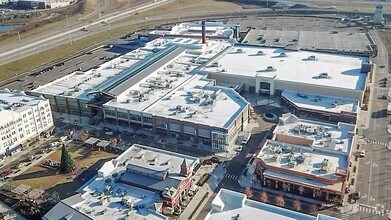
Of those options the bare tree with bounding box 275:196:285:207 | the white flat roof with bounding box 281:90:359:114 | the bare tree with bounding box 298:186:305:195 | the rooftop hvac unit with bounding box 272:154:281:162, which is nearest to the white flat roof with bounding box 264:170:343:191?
the bare tree with bounding box 298:186:305:195

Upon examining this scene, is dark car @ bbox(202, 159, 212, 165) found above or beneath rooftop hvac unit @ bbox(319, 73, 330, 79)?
beneath

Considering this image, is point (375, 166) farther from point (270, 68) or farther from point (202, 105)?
point (270, 68)

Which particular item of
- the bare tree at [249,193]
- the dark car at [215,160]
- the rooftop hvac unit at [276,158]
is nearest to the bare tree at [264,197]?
the bare tree at [249,193]

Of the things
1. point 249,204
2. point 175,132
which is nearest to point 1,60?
point 175,132

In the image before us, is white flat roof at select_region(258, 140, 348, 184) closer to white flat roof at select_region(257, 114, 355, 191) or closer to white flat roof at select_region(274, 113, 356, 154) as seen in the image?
white flat roof at select_region(257, 114, 355, 191)

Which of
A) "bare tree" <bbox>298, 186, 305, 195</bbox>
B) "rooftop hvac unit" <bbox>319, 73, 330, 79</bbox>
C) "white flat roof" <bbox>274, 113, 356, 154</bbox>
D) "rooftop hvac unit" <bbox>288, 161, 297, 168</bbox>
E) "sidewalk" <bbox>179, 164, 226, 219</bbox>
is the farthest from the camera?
"rooftop hvac unit" <bbox>319, 73, 330, 79</bbox>

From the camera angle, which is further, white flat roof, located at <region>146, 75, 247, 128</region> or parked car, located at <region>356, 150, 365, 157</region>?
white flat roof, located at <region>146, 75, 247, 128</region>
